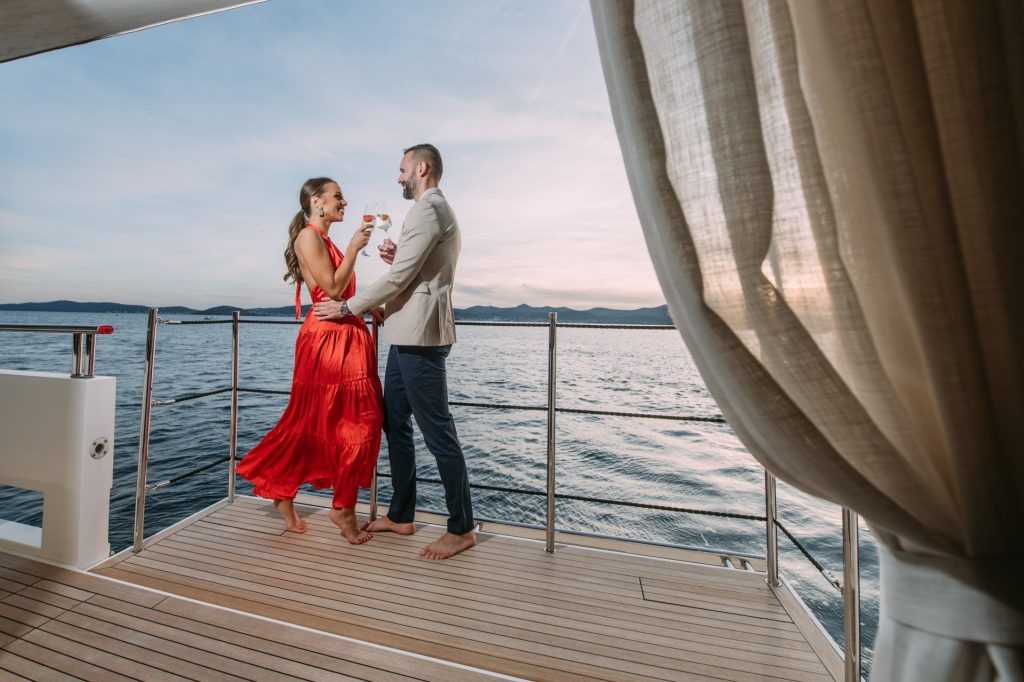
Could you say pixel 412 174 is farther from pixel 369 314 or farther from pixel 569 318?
pixel 569 318

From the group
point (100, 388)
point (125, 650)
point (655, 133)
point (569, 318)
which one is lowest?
point (125, 650)

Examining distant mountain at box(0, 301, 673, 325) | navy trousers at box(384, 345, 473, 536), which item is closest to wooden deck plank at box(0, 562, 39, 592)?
distant mountain at box(0, 301, 673, 325)

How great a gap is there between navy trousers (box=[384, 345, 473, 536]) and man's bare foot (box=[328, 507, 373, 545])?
0.20 m

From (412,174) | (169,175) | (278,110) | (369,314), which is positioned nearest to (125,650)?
(369,314)

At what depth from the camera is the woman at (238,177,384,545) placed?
1.68m

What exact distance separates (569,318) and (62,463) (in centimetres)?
175

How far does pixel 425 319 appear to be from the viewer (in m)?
1.57

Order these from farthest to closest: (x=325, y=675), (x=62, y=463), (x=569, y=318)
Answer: (x=569, y=318), (x=62, y=463), (x=325, y=675)

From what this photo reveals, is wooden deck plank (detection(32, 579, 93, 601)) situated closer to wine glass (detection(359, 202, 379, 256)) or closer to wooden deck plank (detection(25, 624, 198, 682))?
wooden deck plank (detection(25, 624, 198, 682))

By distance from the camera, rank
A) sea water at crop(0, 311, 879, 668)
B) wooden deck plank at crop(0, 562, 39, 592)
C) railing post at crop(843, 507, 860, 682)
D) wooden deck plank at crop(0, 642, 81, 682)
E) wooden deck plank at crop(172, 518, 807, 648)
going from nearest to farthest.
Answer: railing post at crop(843, 507, 860, 682)
wooden deck plank at crop(0, 642, 81, 682)
wooden deck plank at crop(172, 518, 807, 648)
wooden deck plank at crop(0, 562, 39, 592)
sea water at crop(0, 311, 879, 668)

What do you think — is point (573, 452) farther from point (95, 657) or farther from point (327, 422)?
point (95, 657)

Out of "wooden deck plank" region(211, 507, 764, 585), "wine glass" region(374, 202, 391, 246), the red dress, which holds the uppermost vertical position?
"wine glass" region(374, 202, 391, 246)

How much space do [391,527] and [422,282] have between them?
95 cm

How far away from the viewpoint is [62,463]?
1.52m
